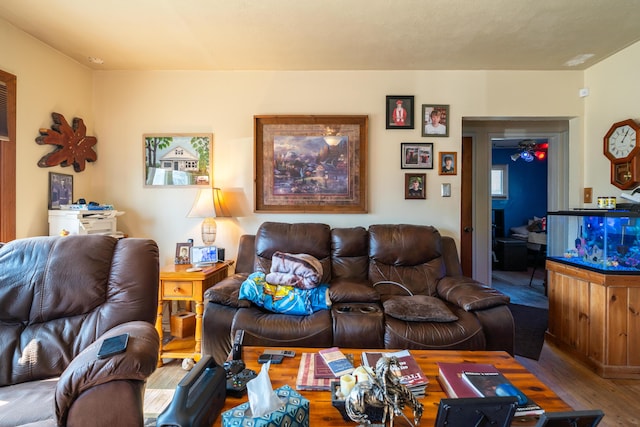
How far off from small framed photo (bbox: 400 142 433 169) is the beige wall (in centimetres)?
6

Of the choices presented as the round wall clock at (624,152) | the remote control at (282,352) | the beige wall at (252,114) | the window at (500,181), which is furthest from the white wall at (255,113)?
the window at (500,181)

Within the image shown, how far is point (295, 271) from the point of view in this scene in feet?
7.63

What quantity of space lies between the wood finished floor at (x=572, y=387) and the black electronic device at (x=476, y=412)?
1.46 metres

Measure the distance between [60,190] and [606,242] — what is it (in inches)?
178

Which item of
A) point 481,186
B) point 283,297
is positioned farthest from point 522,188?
point 283,297

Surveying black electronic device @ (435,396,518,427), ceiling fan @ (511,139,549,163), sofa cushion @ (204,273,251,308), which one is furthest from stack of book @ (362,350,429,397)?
ceiling fan @ (511,139,549,163)

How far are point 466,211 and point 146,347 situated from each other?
394 cm

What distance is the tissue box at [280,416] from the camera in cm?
86

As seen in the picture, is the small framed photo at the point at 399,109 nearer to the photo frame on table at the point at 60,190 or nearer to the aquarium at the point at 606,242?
the aquarium at the point at 606,242

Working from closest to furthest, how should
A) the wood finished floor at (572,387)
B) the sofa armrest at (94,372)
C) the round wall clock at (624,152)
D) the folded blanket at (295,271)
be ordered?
the sofa armrest at (94,372) → the wood finished floor at (572,387) → the folded blanket at (295,271) → the round wall clock at (624,152)

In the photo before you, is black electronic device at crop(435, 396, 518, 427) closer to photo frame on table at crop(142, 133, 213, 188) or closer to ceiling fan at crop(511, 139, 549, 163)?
photo frame on table at crop(142, 133, 213, 188)

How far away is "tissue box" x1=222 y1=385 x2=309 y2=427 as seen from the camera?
0.86m

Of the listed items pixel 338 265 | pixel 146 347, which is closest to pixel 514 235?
pixel 338 265

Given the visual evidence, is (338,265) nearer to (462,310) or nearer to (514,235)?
(462,310)
